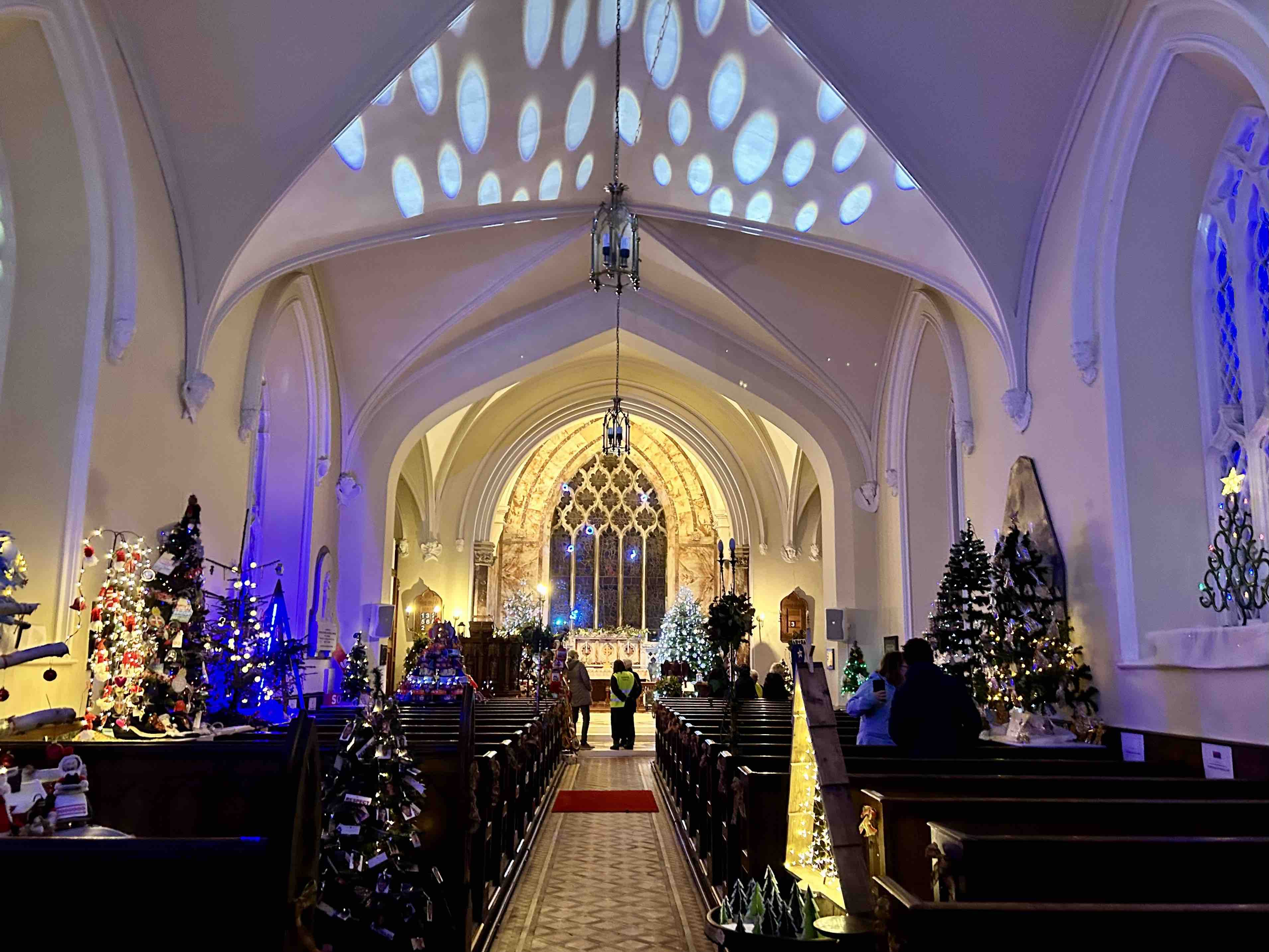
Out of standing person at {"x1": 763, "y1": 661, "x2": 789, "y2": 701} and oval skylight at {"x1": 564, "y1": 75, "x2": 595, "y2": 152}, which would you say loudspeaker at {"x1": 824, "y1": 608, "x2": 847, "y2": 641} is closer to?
standing person at {"x1": 763, "y1": 661, "x2": 789, "y2": 701}

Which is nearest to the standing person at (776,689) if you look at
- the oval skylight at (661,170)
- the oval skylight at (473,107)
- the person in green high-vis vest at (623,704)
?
the person in green high-vis vest at (623,704)

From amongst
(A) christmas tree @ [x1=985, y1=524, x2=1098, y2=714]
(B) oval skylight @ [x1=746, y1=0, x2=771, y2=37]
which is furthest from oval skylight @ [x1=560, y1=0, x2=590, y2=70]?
(A) christmas tree @ [x1=985, y1=524, x2=1098, y2=714]

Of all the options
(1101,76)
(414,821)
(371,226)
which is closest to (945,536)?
(1101,76)

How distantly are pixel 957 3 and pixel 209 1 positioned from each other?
4.97 meters

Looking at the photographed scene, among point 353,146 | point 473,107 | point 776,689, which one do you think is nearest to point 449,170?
point 473,107

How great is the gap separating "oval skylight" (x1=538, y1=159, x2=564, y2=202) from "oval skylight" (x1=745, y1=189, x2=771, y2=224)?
198 centimetres

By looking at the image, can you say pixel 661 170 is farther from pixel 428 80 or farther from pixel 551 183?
pixel 428 80

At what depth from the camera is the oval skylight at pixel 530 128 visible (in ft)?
29.8

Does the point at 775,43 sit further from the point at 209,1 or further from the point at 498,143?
the point at 209,1

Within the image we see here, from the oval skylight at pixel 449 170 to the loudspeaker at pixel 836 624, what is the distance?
6921 millimetres

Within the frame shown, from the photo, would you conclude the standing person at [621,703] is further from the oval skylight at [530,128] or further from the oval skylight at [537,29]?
the oval skylight at [537,29]

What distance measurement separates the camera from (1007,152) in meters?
7.78

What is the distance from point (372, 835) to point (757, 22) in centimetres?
676

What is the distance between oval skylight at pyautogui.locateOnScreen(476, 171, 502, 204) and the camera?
32.2ft
